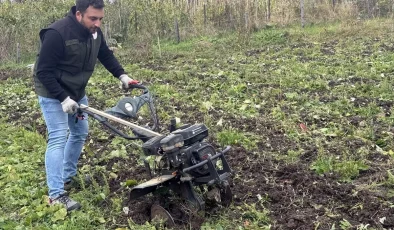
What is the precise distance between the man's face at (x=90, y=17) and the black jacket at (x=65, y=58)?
57 mm

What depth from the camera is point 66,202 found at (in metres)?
4.41

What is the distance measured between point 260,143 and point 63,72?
258 cm

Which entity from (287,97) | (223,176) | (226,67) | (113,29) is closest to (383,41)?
(226,67)

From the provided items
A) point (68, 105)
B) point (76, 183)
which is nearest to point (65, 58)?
point (68, 105)

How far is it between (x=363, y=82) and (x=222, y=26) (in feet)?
32.2

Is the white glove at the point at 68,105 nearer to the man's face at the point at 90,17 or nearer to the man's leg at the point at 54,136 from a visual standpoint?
the man's leg at the point at 54,136

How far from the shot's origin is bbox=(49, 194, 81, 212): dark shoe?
4.39m

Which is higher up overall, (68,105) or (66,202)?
(68,105)

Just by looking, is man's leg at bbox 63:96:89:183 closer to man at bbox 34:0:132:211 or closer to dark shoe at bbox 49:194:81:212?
man at bbox 34:0:132:211

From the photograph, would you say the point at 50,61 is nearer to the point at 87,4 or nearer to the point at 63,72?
the point at 63,72

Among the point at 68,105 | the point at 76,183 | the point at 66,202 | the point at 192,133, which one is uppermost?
the point at 68,105

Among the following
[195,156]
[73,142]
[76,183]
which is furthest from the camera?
[76,183]

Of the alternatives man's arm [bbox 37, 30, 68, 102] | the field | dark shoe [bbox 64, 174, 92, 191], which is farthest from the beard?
dark shoe [bbox 64, 174, 92, 191]

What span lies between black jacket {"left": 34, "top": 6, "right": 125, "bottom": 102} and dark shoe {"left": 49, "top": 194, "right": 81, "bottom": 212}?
94 cm
